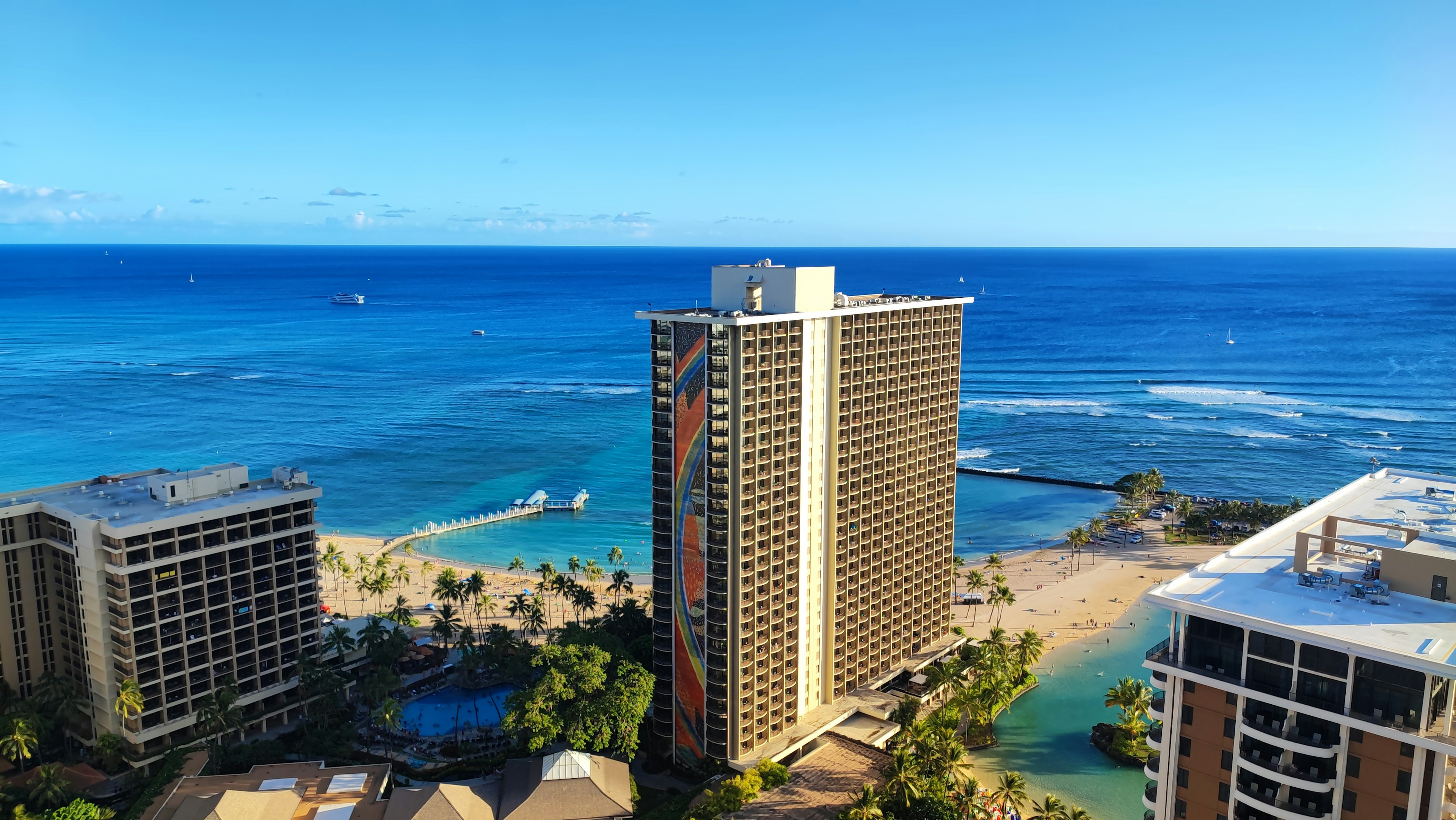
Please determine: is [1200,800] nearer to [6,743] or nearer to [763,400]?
[763,400]

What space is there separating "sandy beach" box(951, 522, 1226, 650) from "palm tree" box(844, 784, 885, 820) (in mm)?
34804

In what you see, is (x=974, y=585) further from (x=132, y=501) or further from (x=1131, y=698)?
(x=132, y=501)

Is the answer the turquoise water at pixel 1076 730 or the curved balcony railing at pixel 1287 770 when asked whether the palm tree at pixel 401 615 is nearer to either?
the turquoise water at pixel 1076 730

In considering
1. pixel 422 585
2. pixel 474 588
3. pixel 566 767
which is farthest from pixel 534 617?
pixel 422 585

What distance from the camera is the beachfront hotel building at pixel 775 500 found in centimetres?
5900

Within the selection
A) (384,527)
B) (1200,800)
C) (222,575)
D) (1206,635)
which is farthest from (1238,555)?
(384,527)

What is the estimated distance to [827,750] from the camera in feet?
204

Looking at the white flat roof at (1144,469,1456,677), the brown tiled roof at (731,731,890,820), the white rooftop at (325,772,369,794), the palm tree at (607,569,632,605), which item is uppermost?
the white flat roof at (1144,469,1456,677)

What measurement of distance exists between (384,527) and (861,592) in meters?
74.4

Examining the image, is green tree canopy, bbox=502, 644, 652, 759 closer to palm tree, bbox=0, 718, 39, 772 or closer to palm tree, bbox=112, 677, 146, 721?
palm tree, bbox=112, 677, 146, 721

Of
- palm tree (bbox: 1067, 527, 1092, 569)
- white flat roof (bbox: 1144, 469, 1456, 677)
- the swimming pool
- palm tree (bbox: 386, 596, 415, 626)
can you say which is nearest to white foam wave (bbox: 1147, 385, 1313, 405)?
palm tree (bbox: 1067, 527, 1092, 569)

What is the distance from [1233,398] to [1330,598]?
169293 mm

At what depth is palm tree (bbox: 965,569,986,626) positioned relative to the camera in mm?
86812

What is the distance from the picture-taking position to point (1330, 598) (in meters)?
41.5
